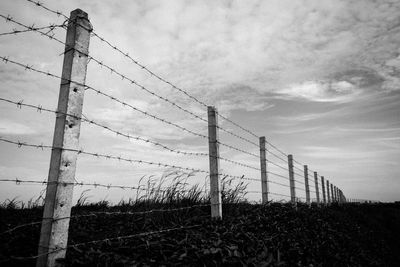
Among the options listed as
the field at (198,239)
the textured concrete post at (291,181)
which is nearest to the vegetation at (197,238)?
the field at (198,239)

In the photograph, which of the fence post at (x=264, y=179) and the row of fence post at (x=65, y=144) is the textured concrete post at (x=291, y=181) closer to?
the fence post at (x=264, y=179)

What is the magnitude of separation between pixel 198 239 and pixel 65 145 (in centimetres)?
196

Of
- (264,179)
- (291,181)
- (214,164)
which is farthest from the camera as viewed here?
(291,181)

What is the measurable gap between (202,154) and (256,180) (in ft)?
7.86

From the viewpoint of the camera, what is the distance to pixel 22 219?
15.1 ft

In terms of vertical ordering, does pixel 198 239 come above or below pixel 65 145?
below

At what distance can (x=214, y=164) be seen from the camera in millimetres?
5074

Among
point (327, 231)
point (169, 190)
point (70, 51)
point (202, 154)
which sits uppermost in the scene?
point (70, 51)

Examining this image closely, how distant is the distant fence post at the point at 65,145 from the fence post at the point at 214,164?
2.76 m

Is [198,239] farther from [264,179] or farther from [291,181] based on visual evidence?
[291,181]

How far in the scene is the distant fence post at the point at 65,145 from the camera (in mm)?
2492

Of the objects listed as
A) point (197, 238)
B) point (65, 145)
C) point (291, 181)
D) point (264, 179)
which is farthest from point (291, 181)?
point (65, 145)

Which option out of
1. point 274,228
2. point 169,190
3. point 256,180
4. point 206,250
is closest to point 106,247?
point 206,250

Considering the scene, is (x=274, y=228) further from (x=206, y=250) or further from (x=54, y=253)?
(x=54, y=253)
